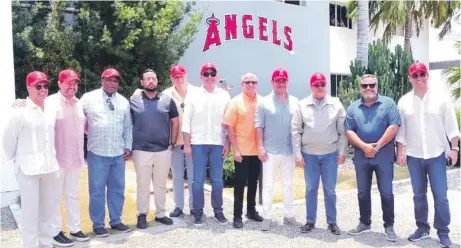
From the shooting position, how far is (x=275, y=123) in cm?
554

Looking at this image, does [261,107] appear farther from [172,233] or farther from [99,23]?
[99,23]

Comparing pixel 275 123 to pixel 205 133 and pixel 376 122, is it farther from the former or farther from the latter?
pixel 376 122

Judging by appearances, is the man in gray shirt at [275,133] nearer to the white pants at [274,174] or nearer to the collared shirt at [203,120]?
the white pants at [274,174]

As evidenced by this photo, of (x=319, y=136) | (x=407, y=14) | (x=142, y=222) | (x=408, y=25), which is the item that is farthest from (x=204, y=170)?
(x=408, y=25)

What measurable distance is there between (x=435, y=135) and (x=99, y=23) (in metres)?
7.50

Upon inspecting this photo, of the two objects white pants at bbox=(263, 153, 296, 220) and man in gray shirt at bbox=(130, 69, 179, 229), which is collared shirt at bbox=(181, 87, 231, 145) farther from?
white pants at bbox=(263, 153, 296, 220)

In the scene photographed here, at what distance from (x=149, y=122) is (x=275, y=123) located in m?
1.48

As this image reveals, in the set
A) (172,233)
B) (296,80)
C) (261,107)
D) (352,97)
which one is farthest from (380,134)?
(296,80)

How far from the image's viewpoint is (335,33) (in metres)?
18.1

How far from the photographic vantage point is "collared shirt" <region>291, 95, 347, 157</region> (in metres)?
5.38

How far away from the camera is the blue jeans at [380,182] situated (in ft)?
17.2

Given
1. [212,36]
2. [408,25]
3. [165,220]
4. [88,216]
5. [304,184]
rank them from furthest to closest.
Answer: [408,25] → [212,36] → [304,184] → [88,216] → [165,220]

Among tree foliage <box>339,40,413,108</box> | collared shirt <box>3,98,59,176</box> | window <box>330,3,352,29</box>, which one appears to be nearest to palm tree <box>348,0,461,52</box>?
window <box>330,3,352,29</box>

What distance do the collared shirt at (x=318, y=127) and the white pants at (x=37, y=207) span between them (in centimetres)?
268
